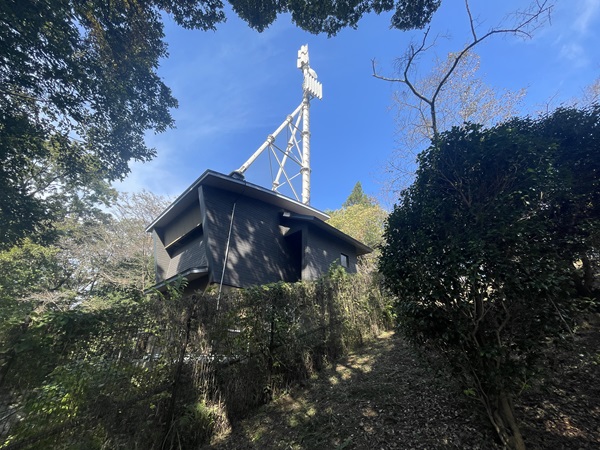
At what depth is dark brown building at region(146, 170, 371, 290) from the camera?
31.2 feet

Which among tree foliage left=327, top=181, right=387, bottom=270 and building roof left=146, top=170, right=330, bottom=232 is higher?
tree foliage left=327, top=181, right=387, bottom=270

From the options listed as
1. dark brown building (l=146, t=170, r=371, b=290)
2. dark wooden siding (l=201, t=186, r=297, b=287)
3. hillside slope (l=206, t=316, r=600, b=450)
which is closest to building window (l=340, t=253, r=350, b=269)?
dark brown building (l=146, t=170, r=371, b=290)

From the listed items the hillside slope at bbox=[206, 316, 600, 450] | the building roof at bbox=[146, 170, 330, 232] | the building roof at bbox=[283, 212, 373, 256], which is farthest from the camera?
the building roof at bbox=[283, 212, 373, 256]

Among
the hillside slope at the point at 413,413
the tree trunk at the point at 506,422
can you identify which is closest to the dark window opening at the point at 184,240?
the hillside slope at the point at 413,413

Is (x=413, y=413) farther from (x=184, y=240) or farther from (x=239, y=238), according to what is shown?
(x=184, y=240)

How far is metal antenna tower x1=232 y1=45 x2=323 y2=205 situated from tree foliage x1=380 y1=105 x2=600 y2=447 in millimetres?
12797

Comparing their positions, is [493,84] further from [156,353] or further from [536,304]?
[156,353]

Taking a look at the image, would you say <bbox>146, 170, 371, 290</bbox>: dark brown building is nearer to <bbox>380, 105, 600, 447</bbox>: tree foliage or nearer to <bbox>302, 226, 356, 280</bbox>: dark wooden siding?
<bbox>302, 226, 356, 280</bbox>: dark wooden siding

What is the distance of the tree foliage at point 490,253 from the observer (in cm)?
257

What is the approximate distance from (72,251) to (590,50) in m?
27.5

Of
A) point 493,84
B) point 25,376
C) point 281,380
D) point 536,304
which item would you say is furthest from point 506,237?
point 493,84

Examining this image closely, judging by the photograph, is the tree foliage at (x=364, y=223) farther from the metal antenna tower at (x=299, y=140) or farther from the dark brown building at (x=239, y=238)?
the dark brown building at (x=239, y=238)

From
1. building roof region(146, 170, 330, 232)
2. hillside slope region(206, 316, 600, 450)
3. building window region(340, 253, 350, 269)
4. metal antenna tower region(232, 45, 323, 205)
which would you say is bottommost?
hillside slope region(206, 316, 600, 450)

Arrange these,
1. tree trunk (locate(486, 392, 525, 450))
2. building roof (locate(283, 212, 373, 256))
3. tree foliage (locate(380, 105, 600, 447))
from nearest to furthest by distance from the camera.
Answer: tree trunk (locate(486, 392, 525, 450)) < tree foliage (locate(380, 105, 600, 447)) < building roof (locate(283, 212, 373, 256))
